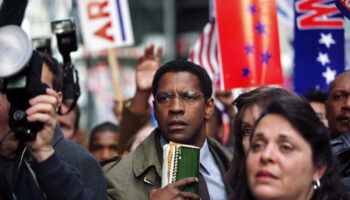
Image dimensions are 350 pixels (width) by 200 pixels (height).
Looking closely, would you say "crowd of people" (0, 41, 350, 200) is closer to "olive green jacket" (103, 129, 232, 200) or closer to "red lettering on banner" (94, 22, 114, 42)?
"olive green jacket" (103, 129, 232, 200)

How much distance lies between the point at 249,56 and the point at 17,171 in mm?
2842

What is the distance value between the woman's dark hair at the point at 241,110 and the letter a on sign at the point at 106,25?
315cm

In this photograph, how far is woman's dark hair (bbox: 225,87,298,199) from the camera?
3.13 meters

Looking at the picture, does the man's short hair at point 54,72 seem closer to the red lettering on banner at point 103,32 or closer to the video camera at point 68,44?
the video camera at point 68,44

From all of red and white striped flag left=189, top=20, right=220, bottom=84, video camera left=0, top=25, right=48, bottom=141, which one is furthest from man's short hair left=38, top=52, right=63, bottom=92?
red and white striped flag left=189, top=20, right=220, bottom=84

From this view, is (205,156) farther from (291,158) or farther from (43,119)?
(43,119)

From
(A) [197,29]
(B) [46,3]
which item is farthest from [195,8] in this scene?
(B) [46,3]

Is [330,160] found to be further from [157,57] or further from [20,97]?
[157,57]

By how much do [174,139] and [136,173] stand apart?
1.14 feet

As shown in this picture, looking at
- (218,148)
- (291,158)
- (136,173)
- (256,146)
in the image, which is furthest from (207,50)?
(291,158)

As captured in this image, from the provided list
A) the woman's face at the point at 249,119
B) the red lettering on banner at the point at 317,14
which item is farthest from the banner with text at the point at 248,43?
the woman's face at the point at 249,119

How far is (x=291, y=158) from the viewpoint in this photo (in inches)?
95.3

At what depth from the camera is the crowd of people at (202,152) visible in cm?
240

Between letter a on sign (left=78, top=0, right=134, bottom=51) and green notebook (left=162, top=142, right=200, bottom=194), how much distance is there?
3.69m
